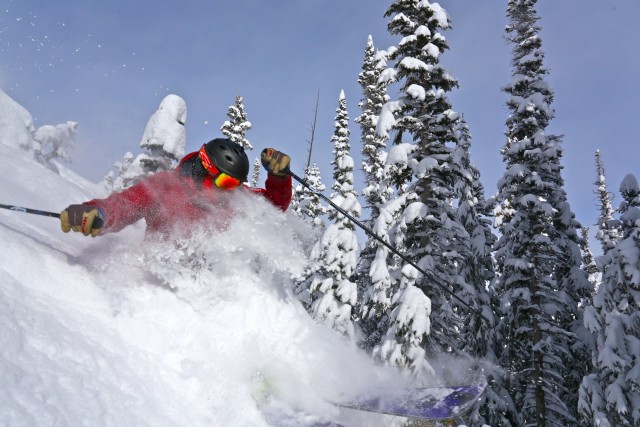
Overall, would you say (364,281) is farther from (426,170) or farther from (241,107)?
(241,107)

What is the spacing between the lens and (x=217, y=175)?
461 centimetres

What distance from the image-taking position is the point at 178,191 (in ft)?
14.9

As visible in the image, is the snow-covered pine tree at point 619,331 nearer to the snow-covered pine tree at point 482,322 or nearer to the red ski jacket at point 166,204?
the snow-covered pine tree at point 482,322

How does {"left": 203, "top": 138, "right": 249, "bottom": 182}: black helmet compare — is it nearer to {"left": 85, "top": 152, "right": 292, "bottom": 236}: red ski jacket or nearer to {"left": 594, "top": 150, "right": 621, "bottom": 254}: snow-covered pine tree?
{"left": 85, "top": 152, "right": 292, "bottom": 236}: red ski jacket

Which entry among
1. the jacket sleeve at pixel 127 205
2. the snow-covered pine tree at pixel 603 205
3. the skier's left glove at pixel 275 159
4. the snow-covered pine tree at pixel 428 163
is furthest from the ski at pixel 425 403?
the snow-covered pine tree at pixel 603 205

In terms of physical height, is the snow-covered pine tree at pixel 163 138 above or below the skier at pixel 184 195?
above

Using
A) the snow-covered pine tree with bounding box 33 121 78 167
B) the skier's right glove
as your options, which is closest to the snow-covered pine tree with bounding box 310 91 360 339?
the skier's right glove

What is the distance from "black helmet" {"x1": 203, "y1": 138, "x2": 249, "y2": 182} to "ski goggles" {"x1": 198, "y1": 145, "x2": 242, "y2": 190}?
36mm

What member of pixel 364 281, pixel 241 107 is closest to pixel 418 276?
pixel 364 281

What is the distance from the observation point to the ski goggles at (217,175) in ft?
15.0

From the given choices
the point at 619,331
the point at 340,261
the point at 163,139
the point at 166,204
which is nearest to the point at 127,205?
the point at 166,204

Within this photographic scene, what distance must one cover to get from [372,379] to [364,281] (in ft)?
58.1

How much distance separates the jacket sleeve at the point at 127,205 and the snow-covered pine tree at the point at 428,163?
820cm

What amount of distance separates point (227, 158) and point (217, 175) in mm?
233
